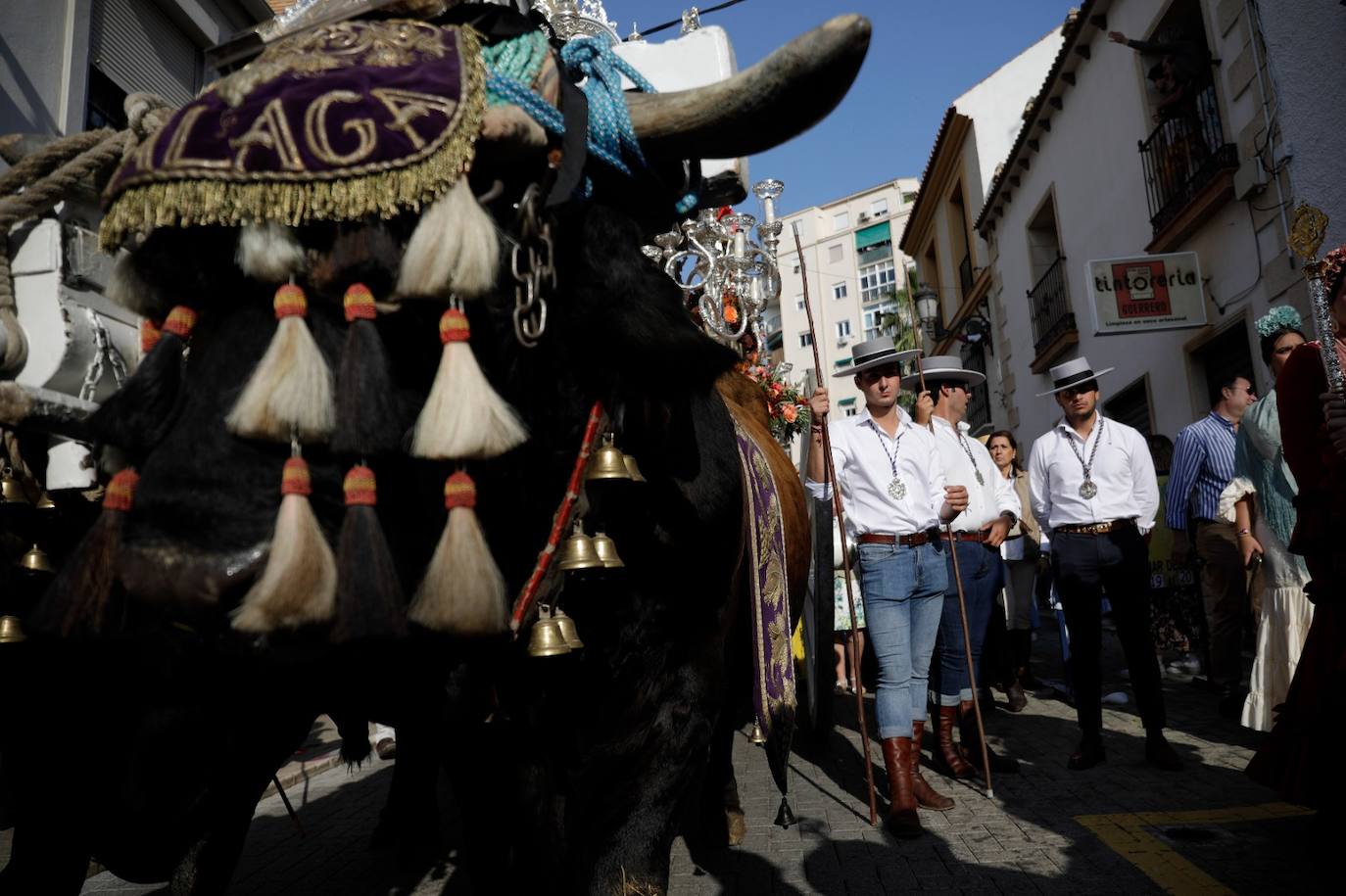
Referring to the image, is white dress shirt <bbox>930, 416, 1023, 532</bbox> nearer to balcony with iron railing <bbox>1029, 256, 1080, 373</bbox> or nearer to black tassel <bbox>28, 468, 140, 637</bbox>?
black tassel <bbox>28, 468, 140, 637</bbox>

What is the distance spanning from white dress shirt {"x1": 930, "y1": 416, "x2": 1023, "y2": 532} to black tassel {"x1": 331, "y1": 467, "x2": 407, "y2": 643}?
397cm

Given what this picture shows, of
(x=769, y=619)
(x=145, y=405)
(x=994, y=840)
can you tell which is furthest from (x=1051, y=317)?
(x=145, y=405)

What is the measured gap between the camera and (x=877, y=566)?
4.53 m

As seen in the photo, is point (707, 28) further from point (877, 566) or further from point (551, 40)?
point (877, 566)

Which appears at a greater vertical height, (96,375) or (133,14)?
(133,14)

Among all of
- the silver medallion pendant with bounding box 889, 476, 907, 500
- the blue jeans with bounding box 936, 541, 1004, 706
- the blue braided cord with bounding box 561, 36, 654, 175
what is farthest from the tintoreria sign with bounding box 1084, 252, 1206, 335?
the blue braided cord with bounding box 561, 36, 654, 175

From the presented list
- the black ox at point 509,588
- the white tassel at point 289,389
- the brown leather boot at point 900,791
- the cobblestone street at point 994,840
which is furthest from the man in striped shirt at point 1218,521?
the white tassel at point 289,389

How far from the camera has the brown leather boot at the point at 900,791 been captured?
157 inches

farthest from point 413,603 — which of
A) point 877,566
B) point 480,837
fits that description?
point 877,566

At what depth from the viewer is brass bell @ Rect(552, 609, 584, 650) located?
1.70 metres

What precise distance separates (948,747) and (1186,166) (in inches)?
364

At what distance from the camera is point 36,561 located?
1.96 meters

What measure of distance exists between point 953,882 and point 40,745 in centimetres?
297

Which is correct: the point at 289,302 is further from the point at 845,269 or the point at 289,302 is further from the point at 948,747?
the point at 845,269
